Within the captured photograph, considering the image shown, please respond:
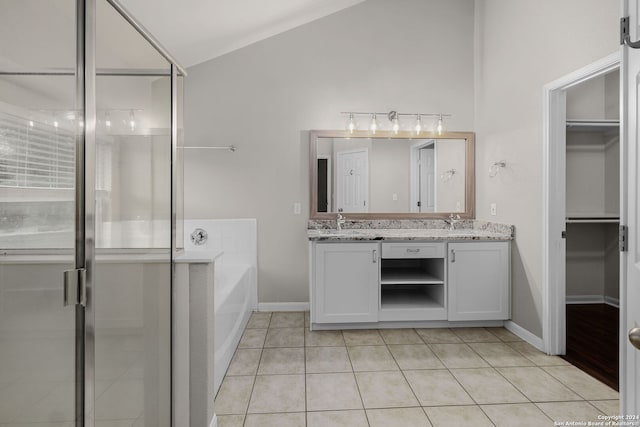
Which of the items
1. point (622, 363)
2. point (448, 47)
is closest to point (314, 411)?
point (622, 363)

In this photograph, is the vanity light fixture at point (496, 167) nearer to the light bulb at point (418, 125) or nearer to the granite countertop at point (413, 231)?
the granite countertop at point (413, 231)

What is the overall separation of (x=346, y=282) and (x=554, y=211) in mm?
1661

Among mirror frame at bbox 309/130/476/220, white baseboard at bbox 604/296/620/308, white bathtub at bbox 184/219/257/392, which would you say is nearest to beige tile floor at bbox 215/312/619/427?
white bathtub at bbox 184/219/257/392

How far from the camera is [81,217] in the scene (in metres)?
0.93

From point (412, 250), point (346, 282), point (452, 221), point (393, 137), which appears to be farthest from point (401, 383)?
point (393, 137)

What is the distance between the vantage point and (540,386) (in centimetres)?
215

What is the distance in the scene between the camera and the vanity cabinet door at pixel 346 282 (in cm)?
304

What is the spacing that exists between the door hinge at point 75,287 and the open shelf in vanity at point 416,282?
8.06 ft

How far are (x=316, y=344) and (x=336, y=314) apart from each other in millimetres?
338

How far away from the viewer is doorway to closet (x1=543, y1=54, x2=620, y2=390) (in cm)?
256

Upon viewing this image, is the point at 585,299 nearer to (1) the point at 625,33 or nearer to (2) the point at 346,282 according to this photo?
(2) the point at 346,282

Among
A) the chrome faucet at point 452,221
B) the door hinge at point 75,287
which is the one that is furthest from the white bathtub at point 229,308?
the chrome faucet at point 452,221

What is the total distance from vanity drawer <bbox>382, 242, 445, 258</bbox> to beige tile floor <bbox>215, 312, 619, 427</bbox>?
669mm

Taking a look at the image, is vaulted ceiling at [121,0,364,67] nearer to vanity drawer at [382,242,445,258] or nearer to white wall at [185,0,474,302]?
white wall at [185,0,474,302]
